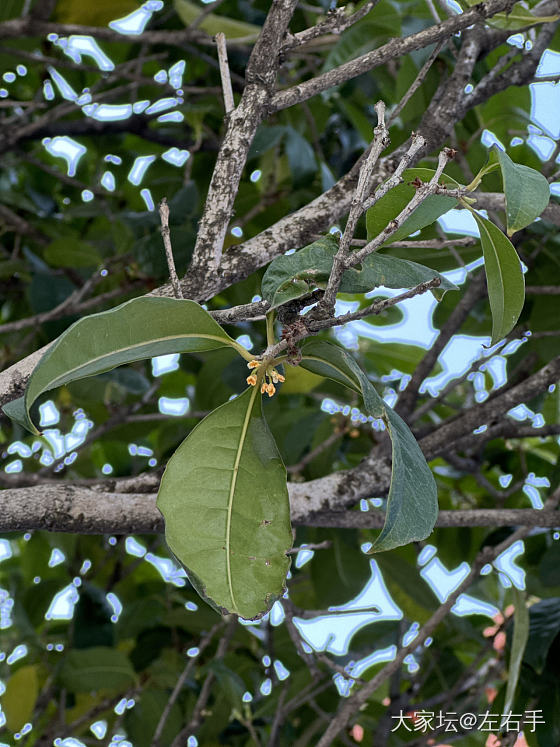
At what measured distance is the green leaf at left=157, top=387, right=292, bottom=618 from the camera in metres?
0.65

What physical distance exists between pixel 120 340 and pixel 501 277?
1.01ft

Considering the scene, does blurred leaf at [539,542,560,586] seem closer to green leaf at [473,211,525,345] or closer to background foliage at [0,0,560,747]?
background foliage at [0,0,560,747]

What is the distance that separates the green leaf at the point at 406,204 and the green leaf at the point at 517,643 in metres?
0.54

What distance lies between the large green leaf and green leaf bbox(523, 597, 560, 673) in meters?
0.67

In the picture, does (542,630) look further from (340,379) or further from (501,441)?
(340,379)

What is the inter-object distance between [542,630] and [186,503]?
703 mm

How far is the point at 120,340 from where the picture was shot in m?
0.57

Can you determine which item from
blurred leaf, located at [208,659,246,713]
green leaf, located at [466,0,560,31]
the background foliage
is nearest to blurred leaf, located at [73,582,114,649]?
the background foliage

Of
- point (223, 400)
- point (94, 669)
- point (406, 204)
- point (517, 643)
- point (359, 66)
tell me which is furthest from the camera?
point (223, 400)

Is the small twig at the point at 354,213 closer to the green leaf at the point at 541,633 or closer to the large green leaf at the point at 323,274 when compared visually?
the large green leaf at the point at 323,274

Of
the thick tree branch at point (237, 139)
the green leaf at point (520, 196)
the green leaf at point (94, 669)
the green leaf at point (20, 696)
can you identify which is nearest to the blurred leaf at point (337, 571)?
the green leaf at point (94, 669)

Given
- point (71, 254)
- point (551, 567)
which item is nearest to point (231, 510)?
point (551, 567)

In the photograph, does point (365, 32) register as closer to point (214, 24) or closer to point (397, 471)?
point (214, 24)

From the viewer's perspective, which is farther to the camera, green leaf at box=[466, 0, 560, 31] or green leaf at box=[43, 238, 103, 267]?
green leaf at box=[43, 238, 103, 267]
